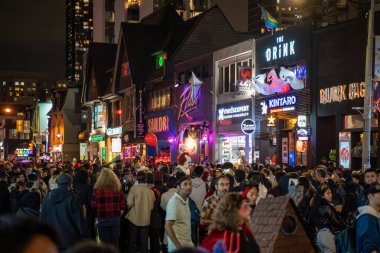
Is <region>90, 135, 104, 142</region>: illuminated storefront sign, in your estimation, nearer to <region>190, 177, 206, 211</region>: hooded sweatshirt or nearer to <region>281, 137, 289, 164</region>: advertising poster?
<region>281, 137, 289, 164</region>: advertising poster

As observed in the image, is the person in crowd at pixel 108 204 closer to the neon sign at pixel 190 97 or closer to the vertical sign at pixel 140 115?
the neon sign at pixel 190 97

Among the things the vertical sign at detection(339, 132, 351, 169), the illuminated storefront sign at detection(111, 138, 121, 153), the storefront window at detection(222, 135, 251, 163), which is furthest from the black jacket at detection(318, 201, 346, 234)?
the illuminated storefront sign at detection(111, 138, 121, 153)

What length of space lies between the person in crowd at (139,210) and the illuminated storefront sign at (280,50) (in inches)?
824

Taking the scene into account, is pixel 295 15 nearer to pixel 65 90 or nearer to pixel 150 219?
pixel 65 90

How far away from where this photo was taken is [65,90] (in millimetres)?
85500

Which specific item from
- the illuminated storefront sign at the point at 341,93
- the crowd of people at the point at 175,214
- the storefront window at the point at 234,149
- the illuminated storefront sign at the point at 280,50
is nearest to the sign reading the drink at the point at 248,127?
the illuminated storefront sign at the point at 341,93

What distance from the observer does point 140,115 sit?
54750mm

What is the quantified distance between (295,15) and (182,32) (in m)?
111

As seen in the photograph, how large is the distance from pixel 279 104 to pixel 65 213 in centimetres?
2399

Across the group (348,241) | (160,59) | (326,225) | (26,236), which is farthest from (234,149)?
(26,236)

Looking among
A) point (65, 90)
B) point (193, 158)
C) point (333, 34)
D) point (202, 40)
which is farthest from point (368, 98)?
point (65, 90)

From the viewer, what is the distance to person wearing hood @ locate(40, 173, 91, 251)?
32.1 ft

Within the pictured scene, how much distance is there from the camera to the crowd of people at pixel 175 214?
8.89 feet

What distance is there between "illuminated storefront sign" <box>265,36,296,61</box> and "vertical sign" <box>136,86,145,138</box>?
21575 millimetres
